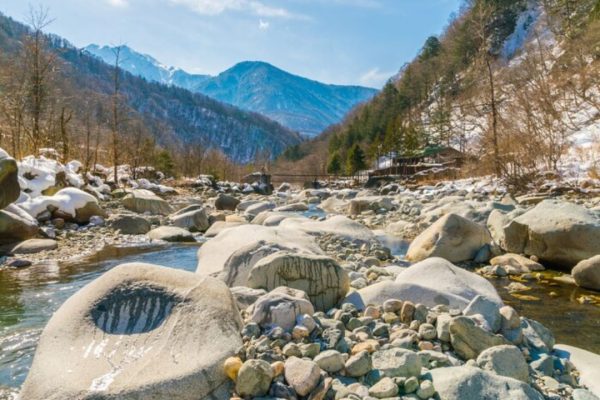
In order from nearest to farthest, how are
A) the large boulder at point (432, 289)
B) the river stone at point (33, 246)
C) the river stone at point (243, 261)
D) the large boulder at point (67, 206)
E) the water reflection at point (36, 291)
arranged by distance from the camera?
the water reflection at point (36, 291) → the large boulder at point (432, 289) → the river stone at point (243, 261) → the river stone at point (33, 246) → the large boulder at point (67, 206)

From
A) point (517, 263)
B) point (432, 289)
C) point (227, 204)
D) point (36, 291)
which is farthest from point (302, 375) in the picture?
point (227, 204)

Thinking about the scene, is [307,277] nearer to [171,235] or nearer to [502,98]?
[171,235]

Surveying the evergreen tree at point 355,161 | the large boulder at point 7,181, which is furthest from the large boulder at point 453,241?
the evergreen tree at point 355,161

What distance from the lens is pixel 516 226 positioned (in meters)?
8.45

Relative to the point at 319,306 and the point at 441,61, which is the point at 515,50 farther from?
the point at 319,306

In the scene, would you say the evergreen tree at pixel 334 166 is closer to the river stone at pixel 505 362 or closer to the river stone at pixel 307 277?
the river stone at pixel 307 277

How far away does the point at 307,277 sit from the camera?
15.4ft

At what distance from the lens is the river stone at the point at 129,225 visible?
478 inches

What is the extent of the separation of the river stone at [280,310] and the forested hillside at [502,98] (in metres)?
16.6

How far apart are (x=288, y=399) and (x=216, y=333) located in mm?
732

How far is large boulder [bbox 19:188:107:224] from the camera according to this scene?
1167cm

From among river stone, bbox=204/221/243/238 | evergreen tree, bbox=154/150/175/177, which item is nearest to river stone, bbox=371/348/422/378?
river stone, bbox=204/221/243/238

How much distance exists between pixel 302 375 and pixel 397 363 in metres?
0.69

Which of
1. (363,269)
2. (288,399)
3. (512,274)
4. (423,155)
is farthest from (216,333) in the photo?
(423,155)
